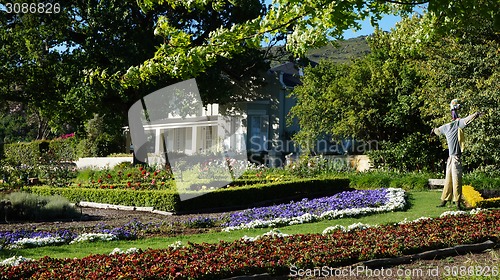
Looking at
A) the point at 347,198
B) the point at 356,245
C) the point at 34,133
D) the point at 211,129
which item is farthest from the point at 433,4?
the point at 34,133

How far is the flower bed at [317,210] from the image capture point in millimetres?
10789

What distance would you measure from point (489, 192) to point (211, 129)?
24192mm

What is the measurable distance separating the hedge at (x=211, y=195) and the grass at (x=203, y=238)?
141 inches

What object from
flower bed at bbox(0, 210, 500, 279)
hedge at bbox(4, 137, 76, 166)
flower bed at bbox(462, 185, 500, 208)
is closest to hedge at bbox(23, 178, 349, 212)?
flower bed at bbox(462, 185, 500, 208)

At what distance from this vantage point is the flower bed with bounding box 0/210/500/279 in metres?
5.53

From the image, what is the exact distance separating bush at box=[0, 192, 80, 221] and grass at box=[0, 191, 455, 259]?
4.08 m

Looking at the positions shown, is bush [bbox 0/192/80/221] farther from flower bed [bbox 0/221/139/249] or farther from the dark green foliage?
the dark green foliage

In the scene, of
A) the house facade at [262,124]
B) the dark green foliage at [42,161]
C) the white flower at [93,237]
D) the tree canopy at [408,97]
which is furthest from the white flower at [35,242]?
the house facade at [262,124]

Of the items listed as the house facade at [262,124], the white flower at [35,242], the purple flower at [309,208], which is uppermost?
the house facade at [262,124]

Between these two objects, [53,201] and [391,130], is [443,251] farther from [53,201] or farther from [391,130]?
[391,130]

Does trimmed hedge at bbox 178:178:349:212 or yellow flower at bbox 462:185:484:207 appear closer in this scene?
yellow flower at bbox 462:185:484:207

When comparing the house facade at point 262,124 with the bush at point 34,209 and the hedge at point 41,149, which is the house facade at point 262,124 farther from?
the bush at point 34,209

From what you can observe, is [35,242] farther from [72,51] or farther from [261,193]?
[72,51]

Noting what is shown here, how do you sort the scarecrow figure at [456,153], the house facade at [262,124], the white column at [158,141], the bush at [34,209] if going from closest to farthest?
the scarecrow figure at [456,153], the bush at [34,209], the house facade at [262,124], the white column at [158,141]
